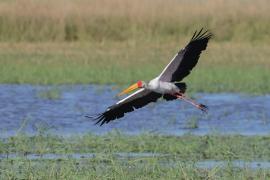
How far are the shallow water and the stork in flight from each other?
2.20 ft

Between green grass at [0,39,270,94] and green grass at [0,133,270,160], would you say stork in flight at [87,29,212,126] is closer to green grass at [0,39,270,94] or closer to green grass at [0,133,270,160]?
green grass at [0,133,270,160]

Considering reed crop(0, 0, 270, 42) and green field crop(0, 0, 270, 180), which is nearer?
green field crop(0, 0, 270, 180)

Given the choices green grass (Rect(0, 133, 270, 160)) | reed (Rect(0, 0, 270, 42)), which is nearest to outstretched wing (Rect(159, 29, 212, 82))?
green grass (Rect(0, 133, 270, 160))

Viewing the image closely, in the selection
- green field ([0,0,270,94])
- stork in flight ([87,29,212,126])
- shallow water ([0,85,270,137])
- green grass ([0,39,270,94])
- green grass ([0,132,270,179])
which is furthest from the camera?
green field ([0,0,270,94])

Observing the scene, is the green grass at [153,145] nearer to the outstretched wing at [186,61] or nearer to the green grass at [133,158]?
the green grass at [133,158]

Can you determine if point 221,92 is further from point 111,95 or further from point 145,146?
point 145,146

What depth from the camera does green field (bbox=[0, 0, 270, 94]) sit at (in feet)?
49.5

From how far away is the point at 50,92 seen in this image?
13383mm

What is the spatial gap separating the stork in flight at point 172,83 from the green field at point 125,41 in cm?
503

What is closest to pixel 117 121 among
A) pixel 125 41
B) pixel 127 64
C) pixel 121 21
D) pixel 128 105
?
pixel 128 105

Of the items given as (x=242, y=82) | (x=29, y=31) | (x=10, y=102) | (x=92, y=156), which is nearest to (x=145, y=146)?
(x=92, y=156)

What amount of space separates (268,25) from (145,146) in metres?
9.77

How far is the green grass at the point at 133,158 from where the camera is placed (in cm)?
752

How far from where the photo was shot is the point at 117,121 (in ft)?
38.2
